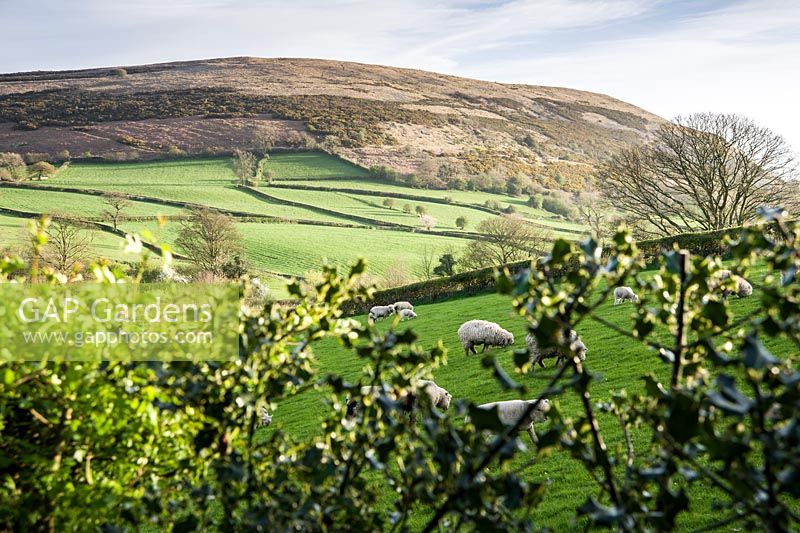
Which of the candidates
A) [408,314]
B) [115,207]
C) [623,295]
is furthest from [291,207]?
[623,295]

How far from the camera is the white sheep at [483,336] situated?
1928 centimetres

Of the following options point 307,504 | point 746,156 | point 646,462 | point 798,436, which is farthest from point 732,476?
point 746,156

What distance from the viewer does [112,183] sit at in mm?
86188

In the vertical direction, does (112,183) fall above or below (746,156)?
below

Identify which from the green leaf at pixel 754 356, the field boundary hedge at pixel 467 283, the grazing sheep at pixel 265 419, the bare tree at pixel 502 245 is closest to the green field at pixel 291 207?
the bare tree at pixel 502 245

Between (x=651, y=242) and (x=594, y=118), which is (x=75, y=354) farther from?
(x=594, y=118)

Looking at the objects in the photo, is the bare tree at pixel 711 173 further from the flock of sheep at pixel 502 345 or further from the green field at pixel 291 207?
the green field at pixel 291 207

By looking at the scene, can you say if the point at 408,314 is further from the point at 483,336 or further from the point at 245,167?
the point at 245,167

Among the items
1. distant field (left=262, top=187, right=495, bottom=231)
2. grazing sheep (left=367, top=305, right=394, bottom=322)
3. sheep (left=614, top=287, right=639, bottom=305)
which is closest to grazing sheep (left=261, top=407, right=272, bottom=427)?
sheep (left=614, top=287, right=639, bottom=305)

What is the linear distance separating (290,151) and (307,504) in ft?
348

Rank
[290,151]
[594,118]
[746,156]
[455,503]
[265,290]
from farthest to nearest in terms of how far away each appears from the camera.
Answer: [594,118], [290,151], [265,290], [746,156], [455,503]

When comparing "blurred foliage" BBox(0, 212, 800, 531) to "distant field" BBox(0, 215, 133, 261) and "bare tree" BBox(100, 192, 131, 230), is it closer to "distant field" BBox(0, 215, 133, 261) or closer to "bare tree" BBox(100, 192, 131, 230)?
"distant field" BBox(0, 215, 133, 261)

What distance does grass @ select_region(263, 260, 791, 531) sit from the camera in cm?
872

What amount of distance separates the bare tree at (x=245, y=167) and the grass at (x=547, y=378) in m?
64.2
